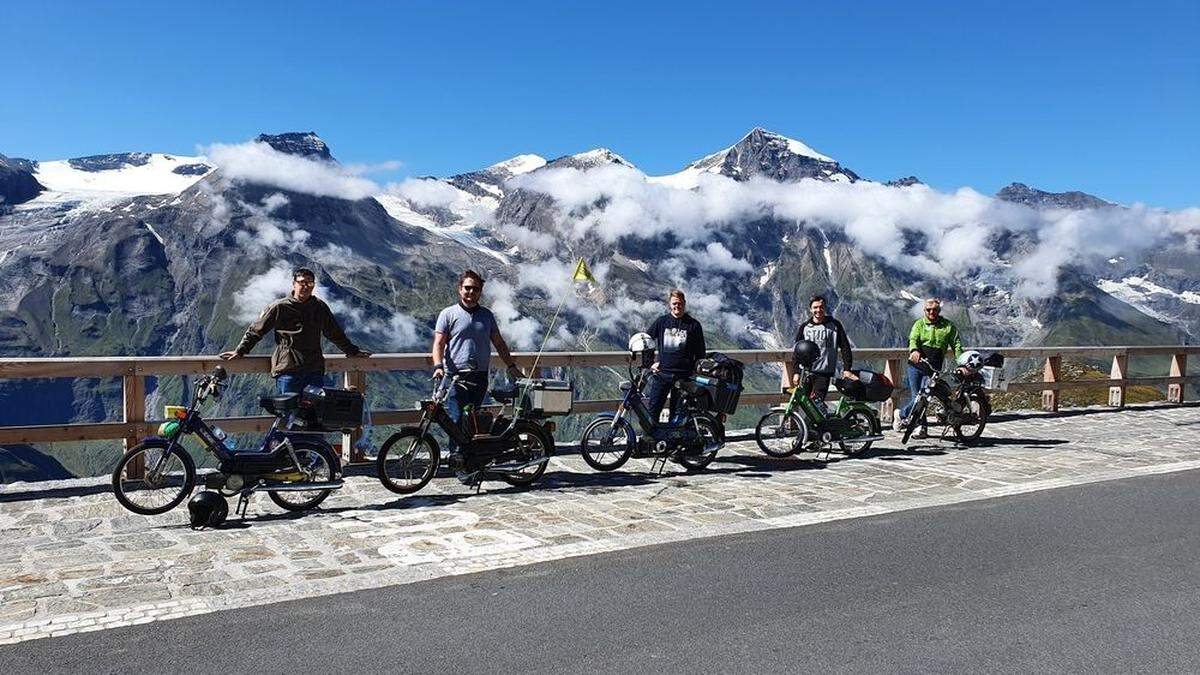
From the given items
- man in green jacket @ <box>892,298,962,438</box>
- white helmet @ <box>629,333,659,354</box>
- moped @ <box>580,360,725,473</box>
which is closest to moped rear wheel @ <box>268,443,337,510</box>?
moped @ <box>580,360,725,473</box>

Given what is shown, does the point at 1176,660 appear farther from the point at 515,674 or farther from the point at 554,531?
the point at 554,531

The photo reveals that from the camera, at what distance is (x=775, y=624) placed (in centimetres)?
549

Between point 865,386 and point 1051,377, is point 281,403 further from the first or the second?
point 1051,377

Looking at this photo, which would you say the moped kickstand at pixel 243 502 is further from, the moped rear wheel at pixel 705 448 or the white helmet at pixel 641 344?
the moped rear wheel at pixel 705 448

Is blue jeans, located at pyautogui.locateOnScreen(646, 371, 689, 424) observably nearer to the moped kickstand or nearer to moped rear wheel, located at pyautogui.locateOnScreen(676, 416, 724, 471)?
moped rear wheel, located at pyautogui.locateOnScreen(676, 416, 724, 471)

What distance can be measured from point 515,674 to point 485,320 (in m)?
5.69

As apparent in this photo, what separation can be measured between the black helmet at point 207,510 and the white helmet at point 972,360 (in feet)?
34.1

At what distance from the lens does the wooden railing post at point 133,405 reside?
369 inches

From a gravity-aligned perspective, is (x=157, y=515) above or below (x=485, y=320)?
below

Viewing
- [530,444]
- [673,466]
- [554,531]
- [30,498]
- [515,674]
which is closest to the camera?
[515,674]

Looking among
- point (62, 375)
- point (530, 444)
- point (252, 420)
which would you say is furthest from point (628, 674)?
point (62, 375)

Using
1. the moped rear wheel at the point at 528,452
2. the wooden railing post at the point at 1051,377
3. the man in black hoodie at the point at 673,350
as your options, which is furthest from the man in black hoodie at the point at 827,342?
the wooden railing post at the point at 1051,377

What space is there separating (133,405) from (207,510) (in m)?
2.45

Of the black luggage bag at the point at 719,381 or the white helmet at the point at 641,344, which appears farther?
the black luggage bag at the point at 719,381
